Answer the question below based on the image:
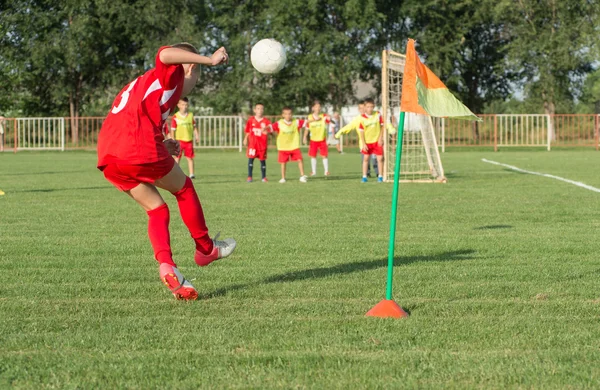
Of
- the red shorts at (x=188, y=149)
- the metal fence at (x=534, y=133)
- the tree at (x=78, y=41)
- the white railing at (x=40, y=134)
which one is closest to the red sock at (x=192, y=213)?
the red shorts at (x=188, y=149)

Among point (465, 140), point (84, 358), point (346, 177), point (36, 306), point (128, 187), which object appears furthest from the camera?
point (465, 140)

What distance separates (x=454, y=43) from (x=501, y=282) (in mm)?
48703

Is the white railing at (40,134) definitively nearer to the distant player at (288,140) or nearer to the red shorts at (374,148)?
the distant player at (288,140)

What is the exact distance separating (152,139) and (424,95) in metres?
1.71

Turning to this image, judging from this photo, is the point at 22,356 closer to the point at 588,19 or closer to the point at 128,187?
the point at 128,187

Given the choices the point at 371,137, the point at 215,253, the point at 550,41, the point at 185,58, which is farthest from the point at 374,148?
the point at 550,41

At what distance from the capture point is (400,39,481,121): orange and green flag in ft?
18.2

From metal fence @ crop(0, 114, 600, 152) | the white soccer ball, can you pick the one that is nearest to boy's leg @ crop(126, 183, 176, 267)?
the white soccer ball

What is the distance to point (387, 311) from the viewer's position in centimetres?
525

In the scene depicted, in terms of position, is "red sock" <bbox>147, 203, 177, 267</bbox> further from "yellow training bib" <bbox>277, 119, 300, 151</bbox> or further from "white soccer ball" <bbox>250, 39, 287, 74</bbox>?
"yellow training bib" <bbox>277, 119, 300, 151</bbox>

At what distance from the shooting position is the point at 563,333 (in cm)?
480

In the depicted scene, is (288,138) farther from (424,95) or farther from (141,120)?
(424,95)

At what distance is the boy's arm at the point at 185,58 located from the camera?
5570 millimetres

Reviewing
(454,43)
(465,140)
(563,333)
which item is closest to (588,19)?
(454,43)
